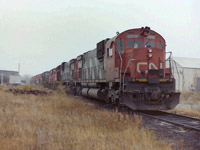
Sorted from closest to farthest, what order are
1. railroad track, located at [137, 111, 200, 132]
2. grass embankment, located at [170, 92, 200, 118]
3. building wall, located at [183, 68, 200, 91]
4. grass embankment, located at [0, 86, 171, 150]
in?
1. grass embankment, located at [0, 86, 171, 150]
2. railroad track, located at [137, 111, 200, 132]
3. grass embankment, located at [170, 92, 200, 118]
4. building wall, located at [183, 68, 200, 91]

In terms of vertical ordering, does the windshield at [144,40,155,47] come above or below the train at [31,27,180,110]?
above

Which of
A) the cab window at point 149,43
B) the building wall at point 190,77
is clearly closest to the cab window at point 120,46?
the cab window at point 149,43

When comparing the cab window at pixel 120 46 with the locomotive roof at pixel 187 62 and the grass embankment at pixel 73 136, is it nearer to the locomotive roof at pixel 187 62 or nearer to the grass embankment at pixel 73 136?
Result: the grass embankment at pixel 73 136

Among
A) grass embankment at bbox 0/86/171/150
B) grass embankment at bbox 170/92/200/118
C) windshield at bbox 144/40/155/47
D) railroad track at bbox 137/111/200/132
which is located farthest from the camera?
windshield at bbox 144/40/155/47

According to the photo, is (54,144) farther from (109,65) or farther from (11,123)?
(109,65)

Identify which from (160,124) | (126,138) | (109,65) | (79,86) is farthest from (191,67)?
(126,138)

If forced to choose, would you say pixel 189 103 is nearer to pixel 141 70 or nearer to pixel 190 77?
pixel 141 70

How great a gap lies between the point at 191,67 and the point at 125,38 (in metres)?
30.4

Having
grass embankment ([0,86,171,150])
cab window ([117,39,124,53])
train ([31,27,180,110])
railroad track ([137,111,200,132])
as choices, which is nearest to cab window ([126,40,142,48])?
train ([31,27,180,110])

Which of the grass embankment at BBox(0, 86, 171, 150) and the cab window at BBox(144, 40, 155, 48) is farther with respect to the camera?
the cab window at BBox(144, 40, 155, 48)

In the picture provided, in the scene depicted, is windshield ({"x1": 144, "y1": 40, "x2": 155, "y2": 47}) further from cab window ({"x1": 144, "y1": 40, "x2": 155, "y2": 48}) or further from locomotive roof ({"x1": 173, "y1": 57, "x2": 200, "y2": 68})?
locomotive roof ({"x1": 173, "y1": 57, "x2": 200, "y2": 68})

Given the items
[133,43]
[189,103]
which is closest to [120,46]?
[133,43]

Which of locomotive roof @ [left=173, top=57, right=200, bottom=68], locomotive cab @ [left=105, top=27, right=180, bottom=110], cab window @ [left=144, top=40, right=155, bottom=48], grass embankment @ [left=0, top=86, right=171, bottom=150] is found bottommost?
grass embankment @ [left=0, top=86, right=171, bottom=150]

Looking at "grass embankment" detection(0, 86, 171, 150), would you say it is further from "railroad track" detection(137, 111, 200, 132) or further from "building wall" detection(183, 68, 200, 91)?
"building wall" detection(183, 68, 200, 91)
